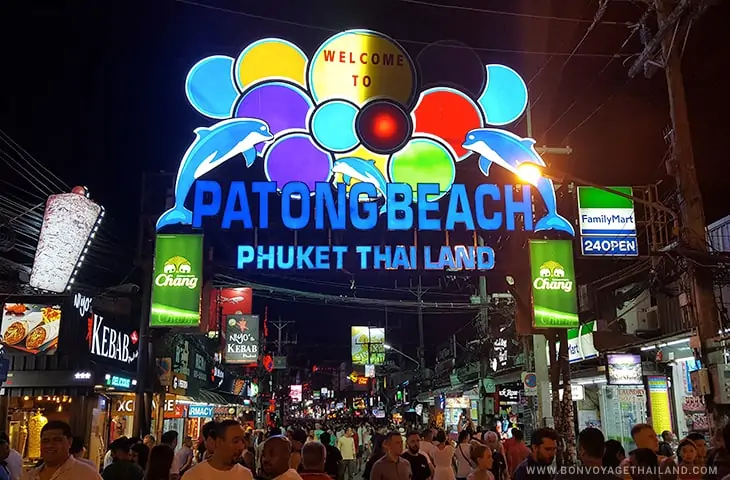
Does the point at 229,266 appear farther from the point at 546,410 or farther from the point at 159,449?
the point at 546,410

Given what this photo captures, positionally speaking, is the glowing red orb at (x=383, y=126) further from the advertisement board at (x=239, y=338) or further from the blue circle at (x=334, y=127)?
the advertisement board at (x=239, y=338)

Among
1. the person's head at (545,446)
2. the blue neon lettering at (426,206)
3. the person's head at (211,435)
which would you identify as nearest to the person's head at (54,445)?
the person's head at (211,435)

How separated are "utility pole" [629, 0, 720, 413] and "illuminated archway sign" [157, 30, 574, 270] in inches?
97.5

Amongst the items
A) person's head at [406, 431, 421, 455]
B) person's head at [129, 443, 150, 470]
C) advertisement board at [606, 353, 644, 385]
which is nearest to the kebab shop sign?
person's head at [129, 443, 150, 470]

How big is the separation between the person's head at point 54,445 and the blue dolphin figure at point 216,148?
919cm

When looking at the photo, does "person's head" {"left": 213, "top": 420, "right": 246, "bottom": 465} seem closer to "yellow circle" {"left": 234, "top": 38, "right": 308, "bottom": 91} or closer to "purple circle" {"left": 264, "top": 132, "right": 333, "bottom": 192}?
"purple circle" {"left": 264, "top": 132, "right": 333, "bottom": 192}

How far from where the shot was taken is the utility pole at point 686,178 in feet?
43.2

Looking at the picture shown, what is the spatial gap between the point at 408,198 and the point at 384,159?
2041 millimetres

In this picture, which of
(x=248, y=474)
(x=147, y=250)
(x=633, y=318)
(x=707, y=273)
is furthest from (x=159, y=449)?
(x=633, y=318)

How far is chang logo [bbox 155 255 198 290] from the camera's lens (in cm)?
1429

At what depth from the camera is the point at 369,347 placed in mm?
54781

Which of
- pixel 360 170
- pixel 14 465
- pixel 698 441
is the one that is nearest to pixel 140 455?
pixel 14 465

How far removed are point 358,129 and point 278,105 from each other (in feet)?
6.68

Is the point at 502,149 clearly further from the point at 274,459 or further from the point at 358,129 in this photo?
the point at 274,459
